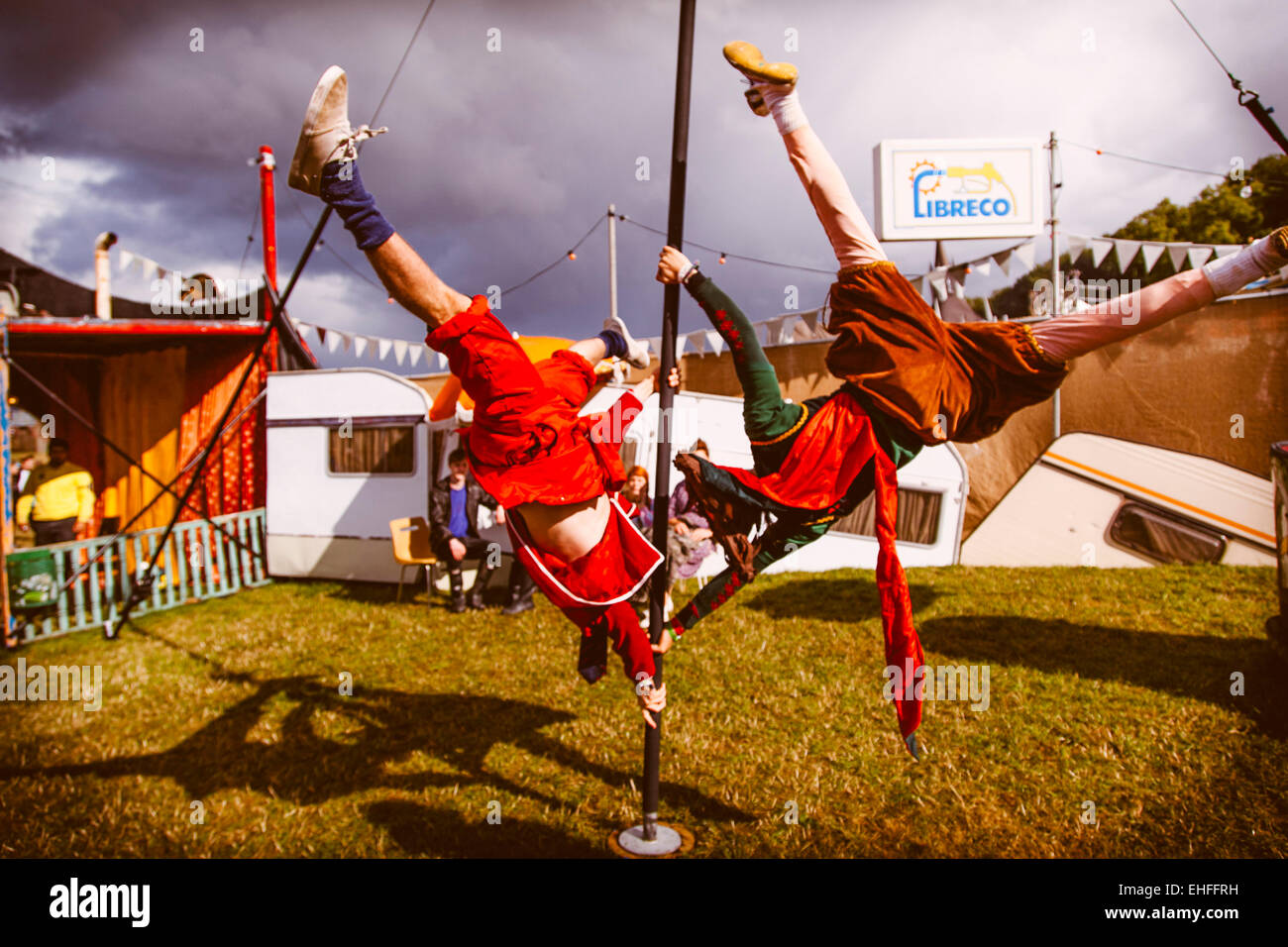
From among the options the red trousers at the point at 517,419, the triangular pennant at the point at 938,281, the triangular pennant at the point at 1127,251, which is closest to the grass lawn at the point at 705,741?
the red trousers at the point at 517,419

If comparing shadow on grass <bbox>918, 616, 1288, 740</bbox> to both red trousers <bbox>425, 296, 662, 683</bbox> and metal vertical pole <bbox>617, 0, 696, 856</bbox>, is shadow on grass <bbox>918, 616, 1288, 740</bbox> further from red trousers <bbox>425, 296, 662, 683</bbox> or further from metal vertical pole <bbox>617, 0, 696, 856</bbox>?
red trousers <bbox>425, 296, 662, 683</bbox>

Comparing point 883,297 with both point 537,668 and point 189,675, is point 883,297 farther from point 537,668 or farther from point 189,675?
point 189,675

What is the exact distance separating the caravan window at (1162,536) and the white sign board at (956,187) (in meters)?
3.43

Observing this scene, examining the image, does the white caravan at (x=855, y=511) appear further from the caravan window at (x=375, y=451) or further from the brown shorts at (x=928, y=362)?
the brown shorts at (x=928, y=362)

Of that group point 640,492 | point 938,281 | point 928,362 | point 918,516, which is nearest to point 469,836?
point 928,362

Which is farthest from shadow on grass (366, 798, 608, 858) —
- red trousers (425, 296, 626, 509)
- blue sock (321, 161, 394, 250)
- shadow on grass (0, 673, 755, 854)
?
blue sock (321, 161, 394, 250)

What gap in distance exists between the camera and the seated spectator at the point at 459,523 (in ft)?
25.8

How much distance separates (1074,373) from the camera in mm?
8734

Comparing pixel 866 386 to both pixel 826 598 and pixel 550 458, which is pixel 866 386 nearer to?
pixel 550 458

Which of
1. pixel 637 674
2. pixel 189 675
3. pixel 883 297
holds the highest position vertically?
pixel 883 297
